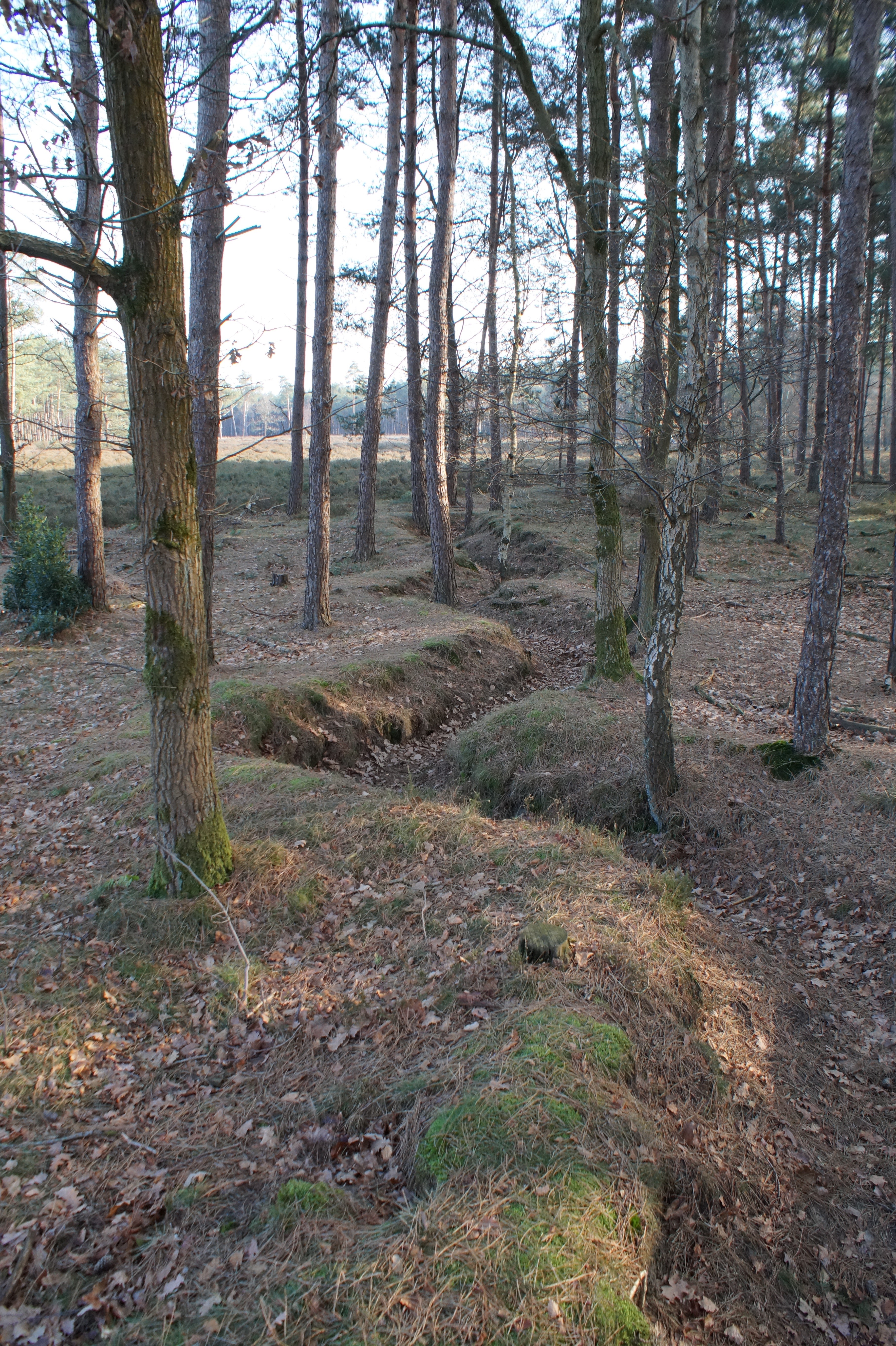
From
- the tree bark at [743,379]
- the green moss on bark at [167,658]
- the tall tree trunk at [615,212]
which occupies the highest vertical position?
the tall tree trunk at [615,212]

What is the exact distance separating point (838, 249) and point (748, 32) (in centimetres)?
968

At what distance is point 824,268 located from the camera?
20.8 meters

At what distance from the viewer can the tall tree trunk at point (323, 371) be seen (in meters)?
11.7

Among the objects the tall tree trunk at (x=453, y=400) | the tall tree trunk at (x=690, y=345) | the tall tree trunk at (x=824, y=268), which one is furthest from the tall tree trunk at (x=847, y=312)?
the tall tree trunk at (x=453, y=400)

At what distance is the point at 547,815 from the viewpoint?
7938 mm

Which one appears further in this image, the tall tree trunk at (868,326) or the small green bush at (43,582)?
the tall tree trunk at (868,326)

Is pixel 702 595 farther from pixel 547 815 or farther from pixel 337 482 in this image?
pixel 337 482

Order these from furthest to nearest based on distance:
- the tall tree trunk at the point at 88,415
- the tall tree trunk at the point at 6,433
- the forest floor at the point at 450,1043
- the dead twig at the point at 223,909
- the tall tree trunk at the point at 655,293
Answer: the tall tree trunk at the point at 6,433 → the tall tree trunk at the point at 88,415 → the tall tree trunk at the point at 655,293 → the dead twig at the point at 223,909 → the forest floor at the point at 450,1043

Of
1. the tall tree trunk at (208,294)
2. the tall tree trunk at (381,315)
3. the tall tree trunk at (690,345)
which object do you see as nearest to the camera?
the tall tree trunk at (690,345)

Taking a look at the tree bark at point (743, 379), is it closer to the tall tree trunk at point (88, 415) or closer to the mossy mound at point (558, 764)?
the mossy mound at point (558, 764)

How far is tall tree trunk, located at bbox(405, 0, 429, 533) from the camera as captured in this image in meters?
17.7

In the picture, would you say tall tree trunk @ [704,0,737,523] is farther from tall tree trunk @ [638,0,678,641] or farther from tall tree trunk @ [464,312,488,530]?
tall tree trunk @ [464,312,488,530]

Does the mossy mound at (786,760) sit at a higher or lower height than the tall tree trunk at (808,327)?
lower

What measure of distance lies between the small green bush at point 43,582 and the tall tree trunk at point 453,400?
7.00m
